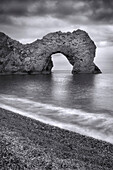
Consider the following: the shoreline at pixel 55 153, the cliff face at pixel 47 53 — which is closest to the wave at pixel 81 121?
the shoreline at pixel 55 153

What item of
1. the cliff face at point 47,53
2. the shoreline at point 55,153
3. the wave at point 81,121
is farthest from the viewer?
the cliff face at point 47,53

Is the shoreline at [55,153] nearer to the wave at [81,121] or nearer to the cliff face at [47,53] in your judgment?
the wave at [81,121]

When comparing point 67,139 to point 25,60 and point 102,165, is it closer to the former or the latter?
point 102,165

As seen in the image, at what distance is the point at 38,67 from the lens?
79438 millimetres

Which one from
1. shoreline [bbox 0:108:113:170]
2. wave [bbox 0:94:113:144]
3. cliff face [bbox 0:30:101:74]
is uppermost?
cliff face [bbox 0:30:101:74]

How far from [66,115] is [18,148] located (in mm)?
11745

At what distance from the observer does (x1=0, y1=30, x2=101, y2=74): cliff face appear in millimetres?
78500

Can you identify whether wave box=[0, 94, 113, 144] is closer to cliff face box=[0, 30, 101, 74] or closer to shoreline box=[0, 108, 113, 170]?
shoreline box=[0, 108, 113, 170]

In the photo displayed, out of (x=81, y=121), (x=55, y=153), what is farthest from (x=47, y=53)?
(x=55, y=153)

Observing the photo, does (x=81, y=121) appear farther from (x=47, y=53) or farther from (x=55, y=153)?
(x=47, y=53)

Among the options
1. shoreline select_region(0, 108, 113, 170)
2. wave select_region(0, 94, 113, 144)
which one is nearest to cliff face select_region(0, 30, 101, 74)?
wave select_region(0, 94, 113, 144)

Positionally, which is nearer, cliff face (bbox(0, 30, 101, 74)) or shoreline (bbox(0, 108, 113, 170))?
shoreline (bbox(0, 108, 113, 170))

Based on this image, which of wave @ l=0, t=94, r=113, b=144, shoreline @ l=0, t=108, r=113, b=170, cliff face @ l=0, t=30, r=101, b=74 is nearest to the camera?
shoreline @ l=0, t=108, r=113, b=170

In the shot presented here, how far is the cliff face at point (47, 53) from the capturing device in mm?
78500
